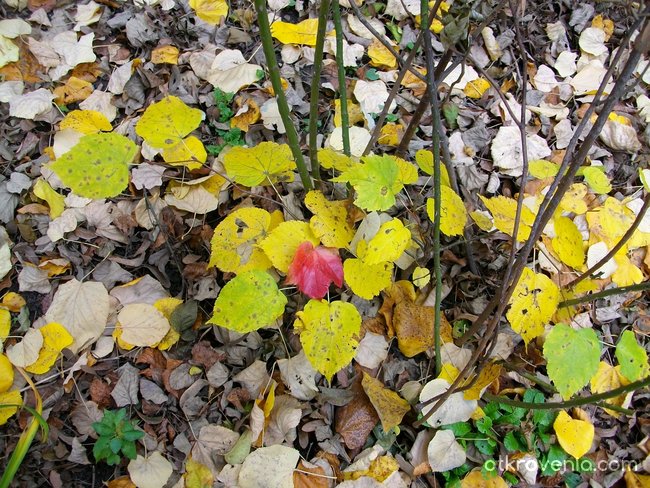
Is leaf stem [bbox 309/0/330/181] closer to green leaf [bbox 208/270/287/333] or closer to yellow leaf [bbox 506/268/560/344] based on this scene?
green leaf [bbox 208/270/287/333]

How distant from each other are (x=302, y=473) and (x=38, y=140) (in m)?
1.38

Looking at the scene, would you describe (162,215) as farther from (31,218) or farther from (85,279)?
(31,218)

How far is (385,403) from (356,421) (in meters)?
0.09

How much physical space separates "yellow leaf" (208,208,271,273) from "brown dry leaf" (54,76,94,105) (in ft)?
2.88

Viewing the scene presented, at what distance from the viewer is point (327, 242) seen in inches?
47.3

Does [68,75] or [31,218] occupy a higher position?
[68,75]

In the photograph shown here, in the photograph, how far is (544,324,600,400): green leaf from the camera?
92 cm

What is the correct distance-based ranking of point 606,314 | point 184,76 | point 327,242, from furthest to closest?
point 184,76
point 606,314
point 327,242

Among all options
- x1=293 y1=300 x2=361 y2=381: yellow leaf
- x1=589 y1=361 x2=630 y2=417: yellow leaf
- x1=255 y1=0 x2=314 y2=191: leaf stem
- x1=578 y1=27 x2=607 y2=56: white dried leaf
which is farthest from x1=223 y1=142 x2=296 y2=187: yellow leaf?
x1=578 y1=27 x2=607 y2=56: white dried leaf

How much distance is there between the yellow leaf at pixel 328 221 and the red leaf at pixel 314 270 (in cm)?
3

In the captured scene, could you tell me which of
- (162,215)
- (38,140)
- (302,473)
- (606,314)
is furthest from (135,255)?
(606,314)

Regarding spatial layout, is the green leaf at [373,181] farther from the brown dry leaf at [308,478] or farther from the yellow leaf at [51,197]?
the yellow leaf at [51,197]

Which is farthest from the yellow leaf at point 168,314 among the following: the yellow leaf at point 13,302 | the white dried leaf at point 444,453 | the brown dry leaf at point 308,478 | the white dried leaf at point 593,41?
the white dried leaf at point 593,41

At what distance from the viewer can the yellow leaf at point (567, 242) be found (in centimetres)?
117
